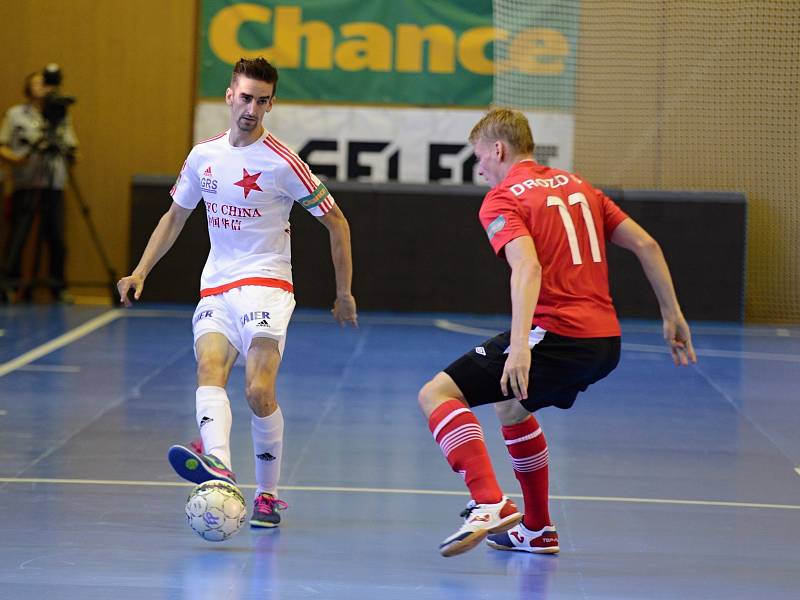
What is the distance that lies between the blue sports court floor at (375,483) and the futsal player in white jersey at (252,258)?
590 mm

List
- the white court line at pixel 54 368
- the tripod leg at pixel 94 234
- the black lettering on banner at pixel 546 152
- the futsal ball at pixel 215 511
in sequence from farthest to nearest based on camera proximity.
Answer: the black lettering on banner at pixel 546 152, the tripod leg at pixel 94 234, the white court line at pixel 54 368, the futsal ball at pixel 215 511

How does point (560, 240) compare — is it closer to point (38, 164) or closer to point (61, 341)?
point (61, 341)

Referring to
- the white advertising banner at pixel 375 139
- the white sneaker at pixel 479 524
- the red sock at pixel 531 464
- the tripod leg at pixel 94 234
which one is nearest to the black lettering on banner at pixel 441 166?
the white advertising banner at pixel 375 139

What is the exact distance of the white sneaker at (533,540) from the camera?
5.24m

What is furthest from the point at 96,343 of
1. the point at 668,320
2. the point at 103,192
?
the point at 668,320

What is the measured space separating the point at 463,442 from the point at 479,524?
369 millimetres

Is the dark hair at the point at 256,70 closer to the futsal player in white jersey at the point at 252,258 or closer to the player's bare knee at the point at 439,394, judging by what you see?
the futsal player in white jersey at the point at 252,258

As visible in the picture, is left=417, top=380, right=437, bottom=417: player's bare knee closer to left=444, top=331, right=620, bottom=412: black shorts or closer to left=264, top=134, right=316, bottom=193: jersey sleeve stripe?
left=444, top=331, right=620, bottom=412: black shorts

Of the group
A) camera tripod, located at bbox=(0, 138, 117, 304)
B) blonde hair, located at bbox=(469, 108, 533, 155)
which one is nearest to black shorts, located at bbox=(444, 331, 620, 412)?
blonde hair, located at bbox=(469, 108, 533, 155)

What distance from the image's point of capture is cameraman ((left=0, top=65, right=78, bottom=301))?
13.7m

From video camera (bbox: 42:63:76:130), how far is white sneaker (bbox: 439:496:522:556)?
10068 millimetres

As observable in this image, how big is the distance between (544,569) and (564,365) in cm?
86

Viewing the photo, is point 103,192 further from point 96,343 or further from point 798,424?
point 798,424

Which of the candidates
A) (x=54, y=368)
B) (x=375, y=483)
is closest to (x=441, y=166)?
(x=54, y=368)
